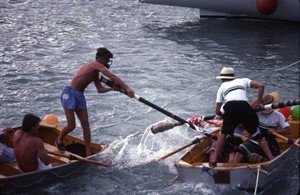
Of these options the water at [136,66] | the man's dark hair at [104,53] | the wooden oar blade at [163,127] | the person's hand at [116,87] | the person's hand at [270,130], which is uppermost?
the man's dark hair at [104,53]

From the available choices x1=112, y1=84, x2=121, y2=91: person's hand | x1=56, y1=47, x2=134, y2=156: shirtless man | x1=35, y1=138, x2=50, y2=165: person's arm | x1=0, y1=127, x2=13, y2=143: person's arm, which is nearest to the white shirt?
x1=56, y1=47, x2=134, y2=156: shirtless man

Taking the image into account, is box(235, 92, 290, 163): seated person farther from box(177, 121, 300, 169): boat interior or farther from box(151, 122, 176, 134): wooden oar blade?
box(151, 122, 176, 134): wooden oar blade

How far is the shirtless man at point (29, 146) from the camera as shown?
33.8ft

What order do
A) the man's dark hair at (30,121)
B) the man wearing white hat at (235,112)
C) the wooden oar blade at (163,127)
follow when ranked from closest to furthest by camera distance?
1. the man's dark hair at (30,121)
2. the man wearing white hat at (235,112)
3. the wooden oar blade at (163,127)

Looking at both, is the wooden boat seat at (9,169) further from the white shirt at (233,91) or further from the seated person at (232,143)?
the white shirt at (233,91)

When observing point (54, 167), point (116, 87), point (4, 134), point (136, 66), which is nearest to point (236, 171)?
point (116, 87)

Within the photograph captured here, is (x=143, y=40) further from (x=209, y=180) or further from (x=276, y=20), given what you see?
(x=209, y=180)

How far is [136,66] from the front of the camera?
20.0m

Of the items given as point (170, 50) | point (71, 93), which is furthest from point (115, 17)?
point (71, 93)

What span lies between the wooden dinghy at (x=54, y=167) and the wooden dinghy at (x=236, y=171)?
1.68 meters

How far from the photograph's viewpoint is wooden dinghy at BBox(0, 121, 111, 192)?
10.5m

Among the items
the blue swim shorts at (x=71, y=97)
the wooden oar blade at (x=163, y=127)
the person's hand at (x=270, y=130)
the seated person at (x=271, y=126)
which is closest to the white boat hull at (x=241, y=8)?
the seated person at (x=271, y=126)

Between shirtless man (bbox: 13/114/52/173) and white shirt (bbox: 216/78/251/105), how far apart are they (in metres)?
3.30

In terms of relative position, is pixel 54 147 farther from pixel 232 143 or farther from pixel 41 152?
pixel 232 143
